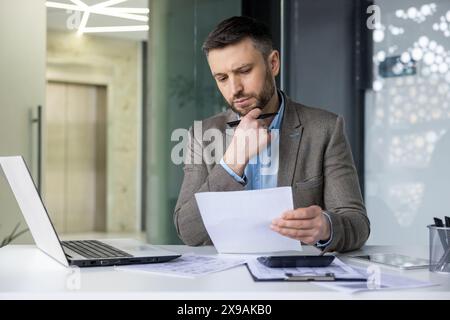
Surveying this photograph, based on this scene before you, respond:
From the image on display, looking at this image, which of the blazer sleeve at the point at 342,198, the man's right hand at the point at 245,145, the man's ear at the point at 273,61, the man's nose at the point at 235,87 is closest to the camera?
the blazer sleeve at the point at 342,198

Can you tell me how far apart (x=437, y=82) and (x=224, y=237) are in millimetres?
2553

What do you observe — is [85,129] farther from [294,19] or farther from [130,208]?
[294,19]

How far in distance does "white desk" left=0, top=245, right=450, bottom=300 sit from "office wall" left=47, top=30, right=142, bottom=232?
6.84 metres

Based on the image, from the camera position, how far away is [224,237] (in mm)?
1514

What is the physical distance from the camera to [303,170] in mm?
2031

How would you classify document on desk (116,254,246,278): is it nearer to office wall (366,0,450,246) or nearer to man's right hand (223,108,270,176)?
man's right hand (223,108,270,176)

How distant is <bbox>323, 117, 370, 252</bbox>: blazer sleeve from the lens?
1.61 meters

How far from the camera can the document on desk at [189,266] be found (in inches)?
48.9

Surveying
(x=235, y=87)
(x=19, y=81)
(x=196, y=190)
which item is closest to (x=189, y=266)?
(x=196, y=190)

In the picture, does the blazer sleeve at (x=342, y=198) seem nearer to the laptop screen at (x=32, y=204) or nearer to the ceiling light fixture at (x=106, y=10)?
the laptop screen at (x=32, y=204)

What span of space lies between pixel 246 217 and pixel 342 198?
55cm

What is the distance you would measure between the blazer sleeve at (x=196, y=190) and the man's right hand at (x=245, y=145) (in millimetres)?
37

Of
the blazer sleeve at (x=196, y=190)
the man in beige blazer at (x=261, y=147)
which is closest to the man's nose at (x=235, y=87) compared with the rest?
the man in beige blazer at (x=261, y=147)

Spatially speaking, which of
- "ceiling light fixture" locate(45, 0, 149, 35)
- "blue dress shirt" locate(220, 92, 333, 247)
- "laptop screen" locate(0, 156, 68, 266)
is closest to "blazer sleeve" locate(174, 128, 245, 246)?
"blue dress shirt" locate(220, 92, 333, 247)
